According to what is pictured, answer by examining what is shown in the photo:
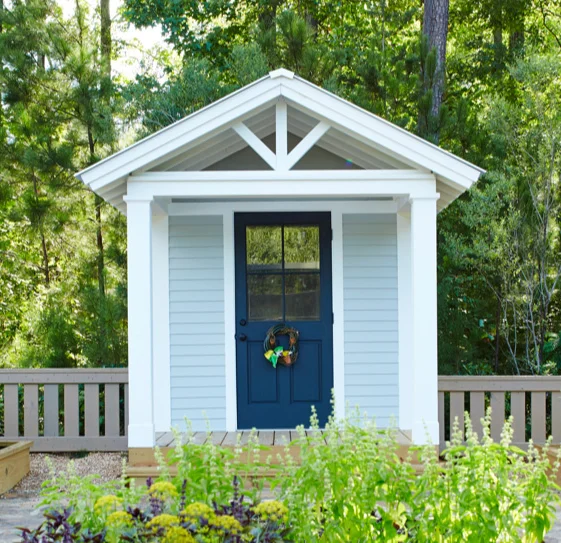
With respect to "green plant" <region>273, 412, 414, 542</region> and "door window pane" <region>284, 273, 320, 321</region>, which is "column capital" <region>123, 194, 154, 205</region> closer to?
"door window pane" <region>284, 273, 320, 321</region>

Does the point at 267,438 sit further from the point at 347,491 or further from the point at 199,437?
the point at 347,491

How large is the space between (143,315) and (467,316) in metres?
4.54

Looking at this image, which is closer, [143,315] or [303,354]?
[143,315]

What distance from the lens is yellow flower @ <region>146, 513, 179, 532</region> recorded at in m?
2.67

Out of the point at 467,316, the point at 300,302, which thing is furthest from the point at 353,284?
the point at 467,316

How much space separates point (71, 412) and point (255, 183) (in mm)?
3254

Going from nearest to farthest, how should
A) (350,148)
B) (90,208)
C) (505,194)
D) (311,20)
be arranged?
(350,148) → (505,194) → (90,208) → (311,20)

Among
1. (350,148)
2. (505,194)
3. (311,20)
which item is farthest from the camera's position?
(311,20)

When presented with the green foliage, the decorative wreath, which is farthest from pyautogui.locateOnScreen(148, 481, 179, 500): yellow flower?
the green foliage

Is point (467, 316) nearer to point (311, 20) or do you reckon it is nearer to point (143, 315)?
point (143, 315)

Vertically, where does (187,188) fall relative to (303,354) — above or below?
above

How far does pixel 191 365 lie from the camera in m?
7.01

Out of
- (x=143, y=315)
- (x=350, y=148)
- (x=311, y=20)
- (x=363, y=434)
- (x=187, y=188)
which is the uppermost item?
(x=311, y=20)

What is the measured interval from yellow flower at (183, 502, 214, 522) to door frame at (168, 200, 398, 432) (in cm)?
418
